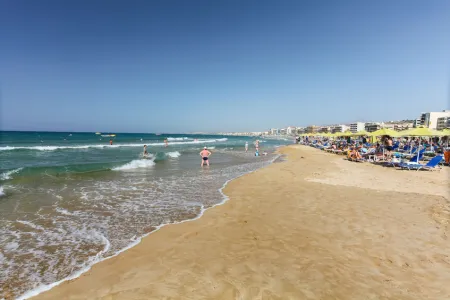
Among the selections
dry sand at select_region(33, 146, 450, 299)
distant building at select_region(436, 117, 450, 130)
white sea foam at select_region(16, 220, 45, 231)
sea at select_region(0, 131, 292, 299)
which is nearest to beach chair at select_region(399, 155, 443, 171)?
dry sand at select_region(33, 146, 450, 299)

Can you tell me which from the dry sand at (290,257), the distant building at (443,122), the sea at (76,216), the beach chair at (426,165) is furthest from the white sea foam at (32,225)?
the distant building at (443,122)

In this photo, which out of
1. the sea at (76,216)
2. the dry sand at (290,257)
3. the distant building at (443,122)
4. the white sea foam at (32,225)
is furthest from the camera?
the distant building at (443,122)

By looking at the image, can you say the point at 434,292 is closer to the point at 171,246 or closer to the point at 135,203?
the point at 171,246

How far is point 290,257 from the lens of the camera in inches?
156

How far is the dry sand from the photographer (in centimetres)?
312

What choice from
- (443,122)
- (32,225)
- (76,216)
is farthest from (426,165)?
(443,122)

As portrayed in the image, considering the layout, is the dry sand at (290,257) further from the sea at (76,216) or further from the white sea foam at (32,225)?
the white sea foam at (32,225)

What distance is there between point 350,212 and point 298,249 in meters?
2.88

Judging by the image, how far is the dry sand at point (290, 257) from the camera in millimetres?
3117

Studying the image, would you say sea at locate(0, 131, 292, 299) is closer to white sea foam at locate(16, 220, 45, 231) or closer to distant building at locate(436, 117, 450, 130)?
white sea foam at locate(16, 220, 45, 231)

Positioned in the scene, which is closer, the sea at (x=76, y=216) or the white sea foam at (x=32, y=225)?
the sea at (x=76, y=216)

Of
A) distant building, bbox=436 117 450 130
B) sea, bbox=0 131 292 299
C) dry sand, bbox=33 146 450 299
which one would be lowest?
sea, bbox=0 131 292 299

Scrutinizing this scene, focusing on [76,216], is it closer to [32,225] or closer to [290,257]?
[32,225]

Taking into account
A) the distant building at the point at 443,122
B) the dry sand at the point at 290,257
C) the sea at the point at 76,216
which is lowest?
the sea at the point at 76,216
